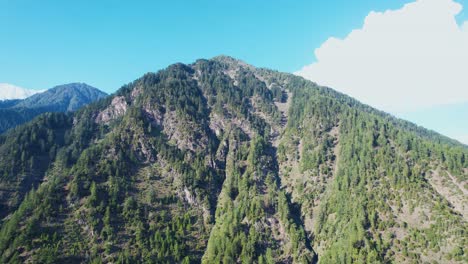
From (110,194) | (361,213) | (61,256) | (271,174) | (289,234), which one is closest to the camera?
(61,256)

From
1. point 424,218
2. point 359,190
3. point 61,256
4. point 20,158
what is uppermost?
point 20,158

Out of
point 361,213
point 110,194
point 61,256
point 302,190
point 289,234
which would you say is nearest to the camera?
point 61,256

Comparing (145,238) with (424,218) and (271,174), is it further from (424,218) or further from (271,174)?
(424,218)

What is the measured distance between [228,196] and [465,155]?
134350 millimetres

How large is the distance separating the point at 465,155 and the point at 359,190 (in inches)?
2395

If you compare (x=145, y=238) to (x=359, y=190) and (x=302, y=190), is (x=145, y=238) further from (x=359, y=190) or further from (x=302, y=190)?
(x=359, y=190)

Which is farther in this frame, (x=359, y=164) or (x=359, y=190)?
(x=359, y=164)

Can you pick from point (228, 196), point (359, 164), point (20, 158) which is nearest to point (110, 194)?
point (228, 196)

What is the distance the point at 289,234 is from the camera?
14825cm

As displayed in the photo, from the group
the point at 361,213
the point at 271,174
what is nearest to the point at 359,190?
the point at 361,213

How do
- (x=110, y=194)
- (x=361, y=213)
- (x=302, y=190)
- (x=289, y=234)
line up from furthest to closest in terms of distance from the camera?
(x=302, y=190) → (x=110, y=194) → (x=289, y=234) → (x=361, y=213)

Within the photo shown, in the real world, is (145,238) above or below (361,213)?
below

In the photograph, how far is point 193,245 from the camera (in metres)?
148

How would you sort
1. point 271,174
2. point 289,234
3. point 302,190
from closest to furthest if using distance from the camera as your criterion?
point 289,234
point 302,190
point 271,174
